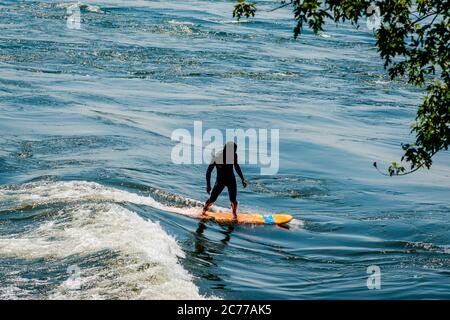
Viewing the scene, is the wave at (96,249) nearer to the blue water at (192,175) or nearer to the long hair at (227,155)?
the blue water at (192,175)

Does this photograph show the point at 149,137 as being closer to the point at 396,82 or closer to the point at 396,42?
the point at 396,42

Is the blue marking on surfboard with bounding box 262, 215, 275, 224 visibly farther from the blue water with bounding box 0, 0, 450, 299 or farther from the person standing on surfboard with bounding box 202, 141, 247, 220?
the person standing on surfboard with bounding box 202, 141, 247, 220

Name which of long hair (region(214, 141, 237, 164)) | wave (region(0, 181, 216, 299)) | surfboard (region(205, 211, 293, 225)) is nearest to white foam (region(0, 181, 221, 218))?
wave (region(0, 181, 216, 299))

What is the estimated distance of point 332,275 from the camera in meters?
16.0

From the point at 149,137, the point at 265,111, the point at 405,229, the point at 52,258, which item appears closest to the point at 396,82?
the point at 265,111

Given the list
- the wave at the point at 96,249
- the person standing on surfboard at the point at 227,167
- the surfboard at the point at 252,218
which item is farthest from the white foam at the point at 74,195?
the person standing on surfboard at the point at 227,167

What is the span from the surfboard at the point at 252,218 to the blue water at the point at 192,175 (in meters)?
0.43

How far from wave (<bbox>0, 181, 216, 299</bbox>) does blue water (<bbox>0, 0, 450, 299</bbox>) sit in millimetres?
53

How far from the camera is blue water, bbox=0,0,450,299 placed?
14906mm

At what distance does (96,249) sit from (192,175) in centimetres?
1079

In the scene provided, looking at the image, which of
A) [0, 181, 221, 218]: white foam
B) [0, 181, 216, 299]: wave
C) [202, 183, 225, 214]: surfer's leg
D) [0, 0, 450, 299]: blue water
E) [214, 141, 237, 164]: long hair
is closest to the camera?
[0, 181, 216, 299]: wave

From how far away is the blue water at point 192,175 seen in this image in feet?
48.9
